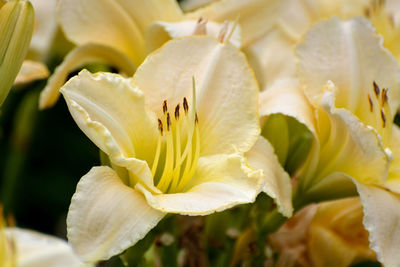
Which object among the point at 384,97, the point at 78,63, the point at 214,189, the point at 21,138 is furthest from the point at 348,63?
the point at 21,138

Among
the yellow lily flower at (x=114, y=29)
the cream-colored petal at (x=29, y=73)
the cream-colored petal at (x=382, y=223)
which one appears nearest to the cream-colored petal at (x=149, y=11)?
the yellow lily flower at (x=114, y=29)

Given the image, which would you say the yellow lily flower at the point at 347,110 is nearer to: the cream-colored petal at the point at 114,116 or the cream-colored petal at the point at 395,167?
the cream-colored petal at the point at 395,167

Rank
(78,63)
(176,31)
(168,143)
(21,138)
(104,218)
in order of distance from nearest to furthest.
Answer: (104,218)
(168,143)
(176,31)
(78,63)
(21,138)

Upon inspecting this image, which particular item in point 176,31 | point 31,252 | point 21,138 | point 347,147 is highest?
point 176,31

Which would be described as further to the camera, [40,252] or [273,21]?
[273,21]

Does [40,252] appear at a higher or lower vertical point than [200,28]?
lower

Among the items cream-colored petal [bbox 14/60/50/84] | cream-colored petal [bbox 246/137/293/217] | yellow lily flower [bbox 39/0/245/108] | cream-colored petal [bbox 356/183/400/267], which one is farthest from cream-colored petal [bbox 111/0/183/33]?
cream-colored petal [bbox 356/183/400/267]

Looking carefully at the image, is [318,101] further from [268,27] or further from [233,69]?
[268,27]

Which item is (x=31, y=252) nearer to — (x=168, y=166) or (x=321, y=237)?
(x=168, y=166)
